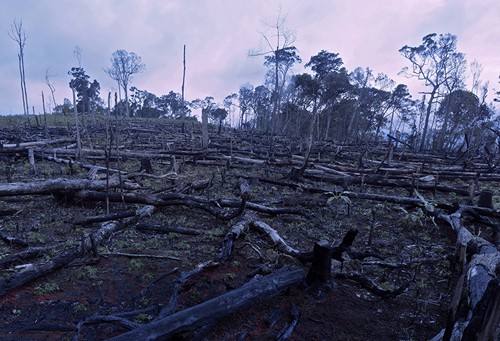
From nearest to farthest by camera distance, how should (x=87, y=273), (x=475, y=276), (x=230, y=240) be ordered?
(x=475, y=276) < (x=87, y=273) < (x=230, y=240)

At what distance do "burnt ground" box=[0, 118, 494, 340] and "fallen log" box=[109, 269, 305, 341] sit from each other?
169mm

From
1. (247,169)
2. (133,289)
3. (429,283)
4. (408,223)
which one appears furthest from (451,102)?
(133,289)

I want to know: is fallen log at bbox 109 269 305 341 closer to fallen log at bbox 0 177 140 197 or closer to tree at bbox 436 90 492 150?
fallen log at bbox 0 177 140 197

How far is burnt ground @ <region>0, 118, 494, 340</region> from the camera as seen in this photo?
2863 mm

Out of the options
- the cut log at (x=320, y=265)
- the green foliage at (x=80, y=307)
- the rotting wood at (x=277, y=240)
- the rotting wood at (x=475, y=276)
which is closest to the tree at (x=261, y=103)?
the rotting wood at (x=277, y=240)

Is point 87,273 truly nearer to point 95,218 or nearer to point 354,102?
point 95,218

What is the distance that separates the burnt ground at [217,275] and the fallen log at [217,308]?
0.17 m

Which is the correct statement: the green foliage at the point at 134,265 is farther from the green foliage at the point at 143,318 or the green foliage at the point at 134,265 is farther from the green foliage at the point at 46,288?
the green foliage at the point at 143,318

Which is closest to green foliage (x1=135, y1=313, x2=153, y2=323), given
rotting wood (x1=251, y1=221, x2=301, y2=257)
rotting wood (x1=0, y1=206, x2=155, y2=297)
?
rotting wood (x1=0, y1=206, x2=155, y2=297)

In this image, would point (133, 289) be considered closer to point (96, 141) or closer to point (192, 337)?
point (192, 337)

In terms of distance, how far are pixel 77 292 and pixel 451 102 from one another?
1701 inches

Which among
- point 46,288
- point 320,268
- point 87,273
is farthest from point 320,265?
point 46,288

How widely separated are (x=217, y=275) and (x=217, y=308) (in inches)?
49.5

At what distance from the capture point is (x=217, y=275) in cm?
379
